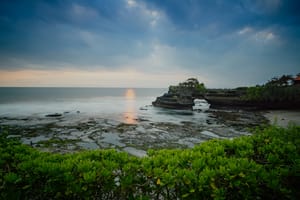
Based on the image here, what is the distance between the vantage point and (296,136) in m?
3.59

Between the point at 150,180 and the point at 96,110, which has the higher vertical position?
the point at 150,180

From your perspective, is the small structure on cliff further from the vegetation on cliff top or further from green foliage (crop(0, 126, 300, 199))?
green foliage (crop(0, 126, 300, 199))

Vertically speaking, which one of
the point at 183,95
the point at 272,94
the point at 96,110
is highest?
the point at 272,94

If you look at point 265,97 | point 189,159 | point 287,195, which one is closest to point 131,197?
point 189,159

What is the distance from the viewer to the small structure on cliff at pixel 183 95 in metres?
43.1

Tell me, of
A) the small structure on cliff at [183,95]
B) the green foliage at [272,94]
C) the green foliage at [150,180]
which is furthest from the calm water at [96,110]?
the green foliage at [150,180]

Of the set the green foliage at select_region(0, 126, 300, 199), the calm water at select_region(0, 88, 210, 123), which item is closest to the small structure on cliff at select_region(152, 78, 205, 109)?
the calm water at select_region(0, 88, 210, 123)

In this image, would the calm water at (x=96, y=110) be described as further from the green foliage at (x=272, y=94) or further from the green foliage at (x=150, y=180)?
the green foliage at (x=150, y=180)

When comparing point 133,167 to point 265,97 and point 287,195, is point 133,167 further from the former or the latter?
point 265,97

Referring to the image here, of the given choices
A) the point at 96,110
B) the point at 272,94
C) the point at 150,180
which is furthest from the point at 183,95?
the point at 150,180

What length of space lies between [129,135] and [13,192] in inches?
543

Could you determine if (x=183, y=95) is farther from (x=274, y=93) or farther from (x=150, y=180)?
(x=150, y=180)

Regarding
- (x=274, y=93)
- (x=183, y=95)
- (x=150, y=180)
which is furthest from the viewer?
(x=183, y=95)

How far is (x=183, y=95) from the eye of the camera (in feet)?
150
